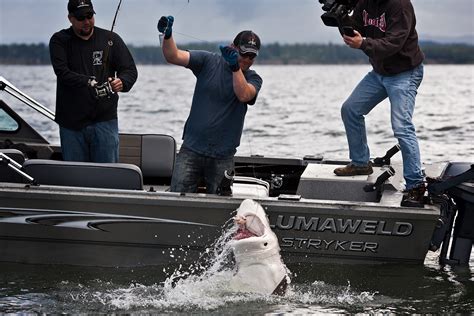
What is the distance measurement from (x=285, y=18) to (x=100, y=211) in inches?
2300

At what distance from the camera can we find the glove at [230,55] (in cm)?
760

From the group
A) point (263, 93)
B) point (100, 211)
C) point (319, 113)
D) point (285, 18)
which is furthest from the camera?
point (285, 18)

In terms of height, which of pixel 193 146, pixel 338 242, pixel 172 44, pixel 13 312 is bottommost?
pixel 13 312

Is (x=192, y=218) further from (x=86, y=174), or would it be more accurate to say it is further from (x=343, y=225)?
(x=343, y=225)

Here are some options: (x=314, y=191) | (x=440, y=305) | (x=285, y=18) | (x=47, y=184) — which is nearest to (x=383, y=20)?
(x=314, y=191)

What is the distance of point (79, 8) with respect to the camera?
8375mm

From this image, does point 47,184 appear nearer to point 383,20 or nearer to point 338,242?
point 338,242

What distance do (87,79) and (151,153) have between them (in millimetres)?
1441

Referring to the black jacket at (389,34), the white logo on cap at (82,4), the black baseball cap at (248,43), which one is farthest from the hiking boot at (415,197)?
the white logo on cap at (82,4)

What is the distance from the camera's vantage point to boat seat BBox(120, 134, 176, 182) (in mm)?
9562

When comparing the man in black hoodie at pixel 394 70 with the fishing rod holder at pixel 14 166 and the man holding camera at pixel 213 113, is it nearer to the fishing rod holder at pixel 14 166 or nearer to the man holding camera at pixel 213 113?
the man holding camera at pixel 213 113

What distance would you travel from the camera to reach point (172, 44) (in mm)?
7910

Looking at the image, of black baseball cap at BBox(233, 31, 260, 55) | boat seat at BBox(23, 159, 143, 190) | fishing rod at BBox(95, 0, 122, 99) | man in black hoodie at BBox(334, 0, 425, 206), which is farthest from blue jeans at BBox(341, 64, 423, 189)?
fishing rod at BBox(95, 0, 122, 99)

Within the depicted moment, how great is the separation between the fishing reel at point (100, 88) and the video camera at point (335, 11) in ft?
5.69
